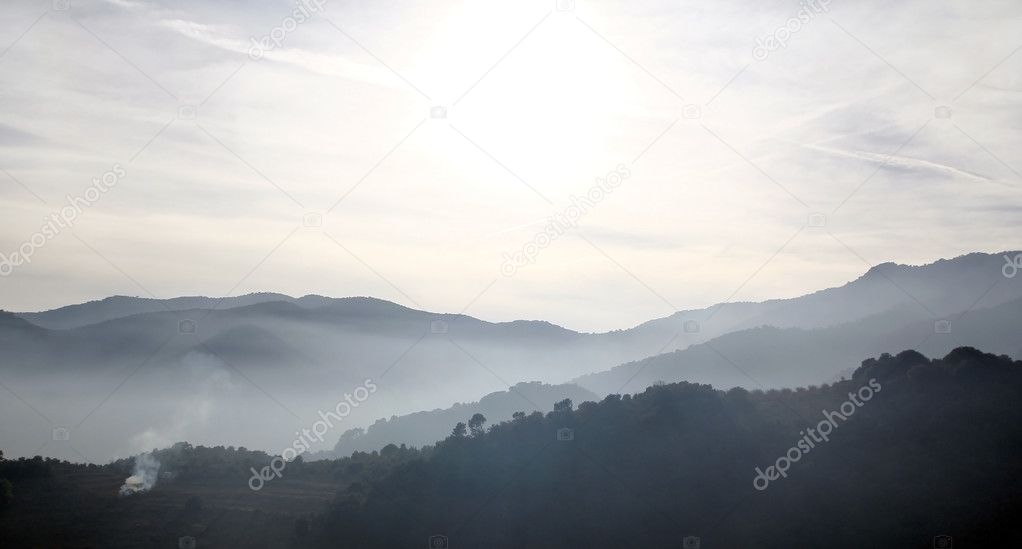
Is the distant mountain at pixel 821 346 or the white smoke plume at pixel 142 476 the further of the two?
the distant mountain at pixel 821 346

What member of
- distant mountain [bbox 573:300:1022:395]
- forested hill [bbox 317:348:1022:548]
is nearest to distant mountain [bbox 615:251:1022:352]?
distant mountain [bbox 573:300:1022:395]

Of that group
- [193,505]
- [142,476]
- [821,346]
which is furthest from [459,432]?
[821,346]

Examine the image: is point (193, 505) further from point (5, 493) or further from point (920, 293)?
point (920, 293)

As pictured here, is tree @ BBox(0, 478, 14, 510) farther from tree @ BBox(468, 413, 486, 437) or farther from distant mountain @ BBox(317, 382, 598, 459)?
distant mountain @ BBox(317, 382, 598, 459)

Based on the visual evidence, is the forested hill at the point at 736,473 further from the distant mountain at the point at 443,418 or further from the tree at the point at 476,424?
the distant mountain at the point at 443,418

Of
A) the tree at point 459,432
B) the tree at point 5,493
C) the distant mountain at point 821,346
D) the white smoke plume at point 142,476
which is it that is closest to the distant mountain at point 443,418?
the distant mountain at point 821,346

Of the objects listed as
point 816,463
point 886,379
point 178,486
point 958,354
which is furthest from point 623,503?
point 178,486
